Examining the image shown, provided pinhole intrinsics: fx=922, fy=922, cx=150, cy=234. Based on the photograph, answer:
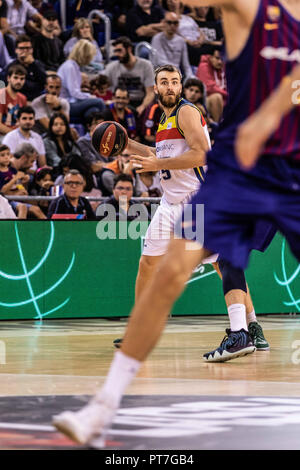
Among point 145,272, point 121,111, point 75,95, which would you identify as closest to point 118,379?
point 145,272

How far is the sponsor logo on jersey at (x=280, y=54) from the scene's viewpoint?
4055 mm

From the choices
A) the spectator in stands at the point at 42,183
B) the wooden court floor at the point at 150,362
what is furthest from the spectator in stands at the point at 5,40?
the wooden court floor at the point at 150,362

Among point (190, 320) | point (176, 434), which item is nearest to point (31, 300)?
point (190, 320)

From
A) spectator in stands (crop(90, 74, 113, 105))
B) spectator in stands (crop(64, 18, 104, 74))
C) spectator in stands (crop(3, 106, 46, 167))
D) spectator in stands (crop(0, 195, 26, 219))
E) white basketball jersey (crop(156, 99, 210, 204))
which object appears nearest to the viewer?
white basketball jersey (crop(156, 99, 210, 204))

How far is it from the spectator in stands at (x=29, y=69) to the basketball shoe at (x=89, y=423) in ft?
37.0

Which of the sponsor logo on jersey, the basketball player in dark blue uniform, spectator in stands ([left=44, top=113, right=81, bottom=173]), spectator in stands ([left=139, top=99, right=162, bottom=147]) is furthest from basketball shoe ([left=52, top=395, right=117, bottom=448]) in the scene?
spectator in stands ([left=139, top=99, right=162, bottom=147])

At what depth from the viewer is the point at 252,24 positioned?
4016mm

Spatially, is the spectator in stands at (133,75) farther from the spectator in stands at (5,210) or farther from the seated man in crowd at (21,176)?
the spectator in stands at (5,210)

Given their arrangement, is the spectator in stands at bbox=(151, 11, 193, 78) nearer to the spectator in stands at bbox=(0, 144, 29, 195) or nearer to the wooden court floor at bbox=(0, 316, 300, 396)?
the spectator in stands at bbox=(0, 144, 29, 195)

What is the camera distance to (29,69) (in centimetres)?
1466

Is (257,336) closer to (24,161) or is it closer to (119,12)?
(24,161)

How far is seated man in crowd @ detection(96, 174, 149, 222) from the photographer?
39.8 feet

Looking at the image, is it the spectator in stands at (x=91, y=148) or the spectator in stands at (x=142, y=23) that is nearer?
the spectator in stands at (x=91, y=148)

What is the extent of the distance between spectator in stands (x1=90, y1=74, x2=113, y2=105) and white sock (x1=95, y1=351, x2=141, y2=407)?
1182 cm
